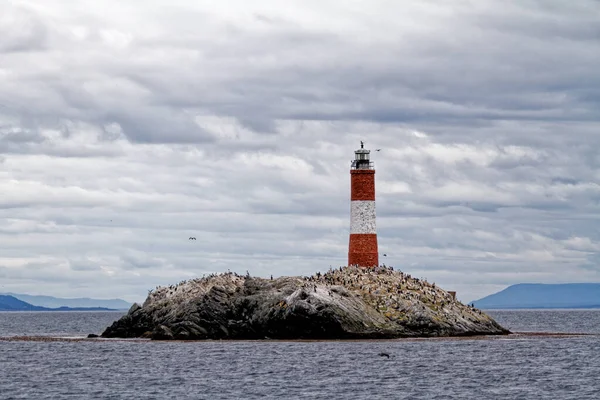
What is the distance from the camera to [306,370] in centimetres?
6156

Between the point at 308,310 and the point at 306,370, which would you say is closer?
the point at 306,370

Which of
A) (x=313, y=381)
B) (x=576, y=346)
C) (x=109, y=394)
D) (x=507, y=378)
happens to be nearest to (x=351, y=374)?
(x=313, y=381)

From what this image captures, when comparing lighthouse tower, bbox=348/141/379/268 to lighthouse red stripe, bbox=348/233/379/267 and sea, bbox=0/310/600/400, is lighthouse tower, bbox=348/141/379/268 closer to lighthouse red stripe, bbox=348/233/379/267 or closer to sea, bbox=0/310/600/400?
lighthouse red stripe, bbox=348/233/379/267

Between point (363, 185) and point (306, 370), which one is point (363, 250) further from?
point (306, 370)

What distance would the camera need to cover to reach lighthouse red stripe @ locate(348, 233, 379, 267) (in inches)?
3435

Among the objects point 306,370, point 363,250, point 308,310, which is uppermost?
point 363,250

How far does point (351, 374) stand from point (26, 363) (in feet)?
77.5

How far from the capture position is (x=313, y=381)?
187 ft

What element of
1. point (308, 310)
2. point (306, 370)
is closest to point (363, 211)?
point (308, 310)

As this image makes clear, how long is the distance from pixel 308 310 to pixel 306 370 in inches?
610

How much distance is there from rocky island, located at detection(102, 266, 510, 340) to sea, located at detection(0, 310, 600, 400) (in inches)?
63.4

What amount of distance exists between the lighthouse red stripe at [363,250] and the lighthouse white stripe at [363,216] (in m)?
0.59

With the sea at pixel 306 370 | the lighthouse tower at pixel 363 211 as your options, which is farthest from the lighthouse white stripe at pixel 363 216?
Answer: the sea at pixel 306 370

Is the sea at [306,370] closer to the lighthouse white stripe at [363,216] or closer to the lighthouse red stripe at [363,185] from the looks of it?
the lighthouse white stripe at [363,216]
